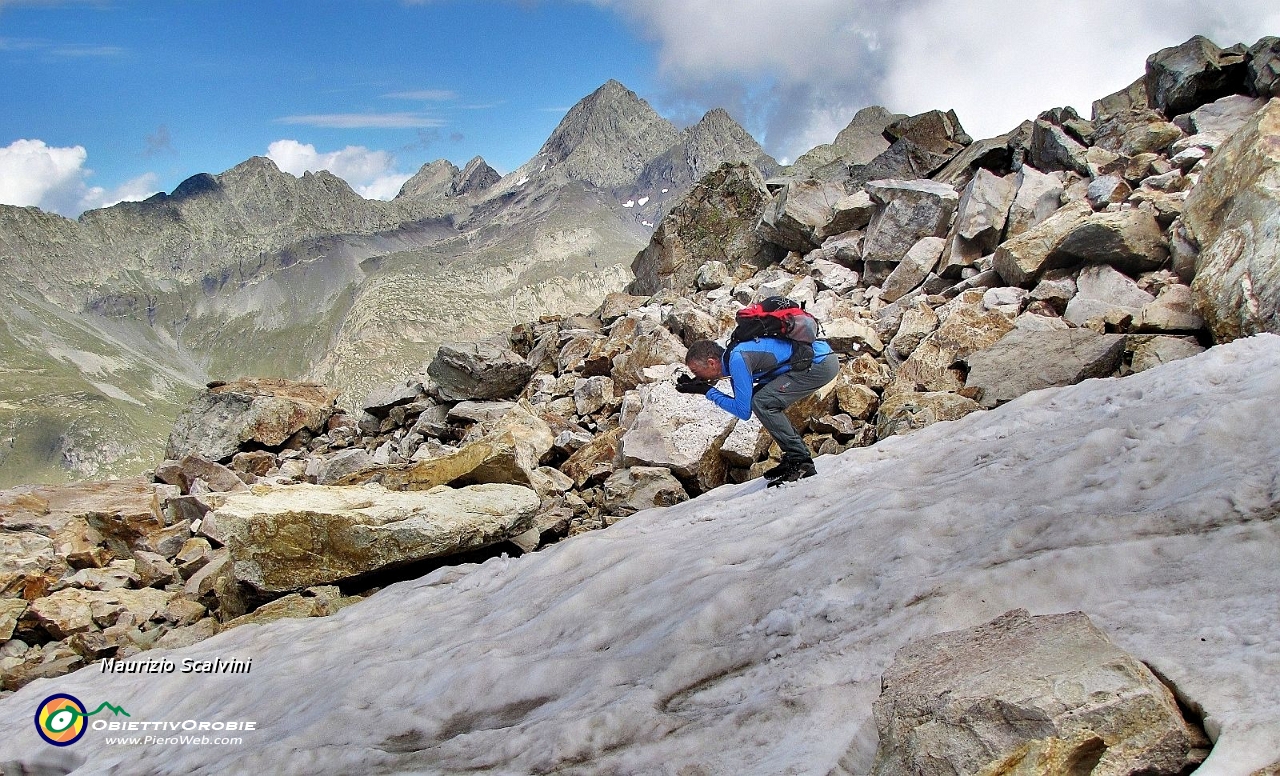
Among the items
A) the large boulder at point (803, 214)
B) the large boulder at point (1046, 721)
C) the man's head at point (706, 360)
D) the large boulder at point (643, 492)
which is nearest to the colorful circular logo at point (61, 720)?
the large boulder at point (643, 492)

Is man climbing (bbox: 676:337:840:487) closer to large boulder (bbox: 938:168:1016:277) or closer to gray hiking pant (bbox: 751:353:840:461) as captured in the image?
gray hiking pant (bbox: 751:353:840:461)

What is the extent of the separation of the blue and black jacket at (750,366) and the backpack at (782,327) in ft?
0.29

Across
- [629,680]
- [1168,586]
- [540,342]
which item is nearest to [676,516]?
[629,680]

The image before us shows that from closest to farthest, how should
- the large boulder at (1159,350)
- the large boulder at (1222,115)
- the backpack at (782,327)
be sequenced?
the backpack at (782,327) < the large boulder at (1159,350) < the large boulder at (1222,115)

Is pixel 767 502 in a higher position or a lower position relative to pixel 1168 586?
higher

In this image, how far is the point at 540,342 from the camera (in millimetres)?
26469

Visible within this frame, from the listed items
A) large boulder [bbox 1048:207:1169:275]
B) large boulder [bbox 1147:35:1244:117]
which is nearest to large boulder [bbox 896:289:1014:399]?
large boulder [bbox 1048:207:1169:275]

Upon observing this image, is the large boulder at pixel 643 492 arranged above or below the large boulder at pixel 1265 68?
below

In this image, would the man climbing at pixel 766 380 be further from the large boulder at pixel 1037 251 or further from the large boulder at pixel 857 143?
the large boulder at pixel 857 143

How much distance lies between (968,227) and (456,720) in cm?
1873

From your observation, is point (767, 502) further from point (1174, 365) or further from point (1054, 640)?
point (1054, 640)

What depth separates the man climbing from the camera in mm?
9578

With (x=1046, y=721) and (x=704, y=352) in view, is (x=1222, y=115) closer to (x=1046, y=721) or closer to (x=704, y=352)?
(x=704, y=352)

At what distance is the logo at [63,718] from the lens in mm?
8453
